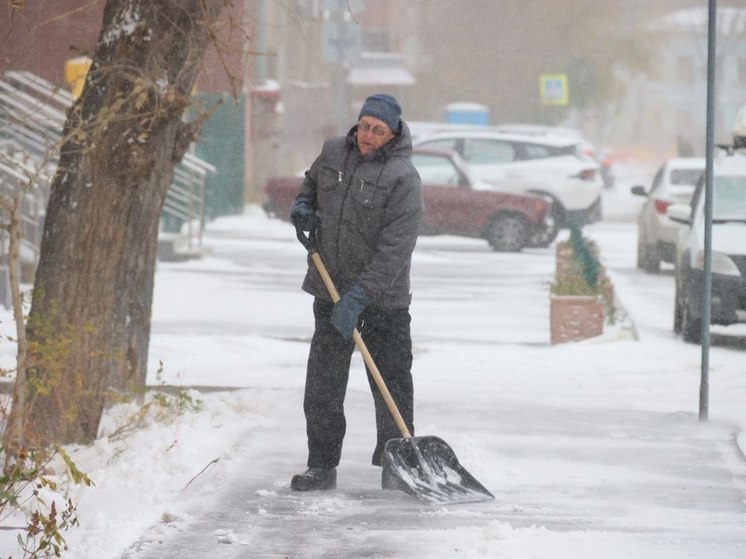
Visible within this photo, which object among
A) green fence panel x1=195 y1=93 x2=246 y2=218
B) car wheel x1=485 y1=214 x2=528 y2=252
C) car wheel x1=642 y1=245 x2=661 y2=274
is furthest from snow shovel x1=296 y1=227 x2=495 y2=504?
green fence panel x1=195 y1=93 x2=246 y2=218

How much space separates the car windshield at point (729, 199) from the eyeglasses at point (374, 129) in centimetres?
805

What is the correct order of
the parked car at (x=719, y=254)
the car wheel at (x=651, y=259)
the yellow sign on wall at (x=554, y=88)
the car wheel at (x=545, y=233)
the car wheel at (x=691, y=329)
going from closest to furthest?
the parked car at (x=719, y=254)
the car wheel at (x=691, y=329)
the car wheel at (x=651, y=259)
the car wheel at (x=545, y=233)
the yellow sign on wall at (x=554, y=88)

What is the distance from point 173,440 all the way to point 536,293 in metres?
11.4

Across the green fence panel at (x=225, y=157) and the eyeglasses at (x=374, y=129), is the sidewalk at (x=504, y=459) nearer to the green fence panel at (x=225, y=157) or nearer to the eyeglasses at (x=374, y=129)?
the eyeglasses at (x=374, y=129)

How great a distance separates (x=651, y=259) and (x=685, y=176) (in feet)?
4.27

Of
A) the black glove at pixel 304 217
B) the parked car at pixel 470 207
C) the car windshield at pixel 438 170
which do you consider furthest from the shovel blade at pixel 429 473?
the car windshield at pixel 438 170

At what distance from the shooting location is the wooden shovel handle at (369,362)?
723 centimetres

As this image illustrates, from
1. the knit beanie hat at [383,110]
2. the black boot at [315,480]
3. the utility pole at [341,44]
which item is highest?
the utility pole at [341,44]

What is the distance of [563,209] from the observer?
98.1 feet

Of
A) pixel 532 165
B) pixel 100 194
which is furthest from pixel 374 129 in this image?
pixel 532 165

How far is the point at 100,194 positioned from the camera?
852cm

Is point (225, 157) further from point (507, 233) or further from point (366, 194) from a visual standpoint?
point (366, 194)

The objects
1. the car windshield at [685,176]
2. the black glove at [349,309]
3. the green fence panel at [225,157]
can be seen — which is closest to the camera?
the black glove at [349,309]

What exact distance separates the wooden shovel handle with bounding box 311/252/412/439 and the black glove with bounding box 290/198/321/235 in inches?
4.8
